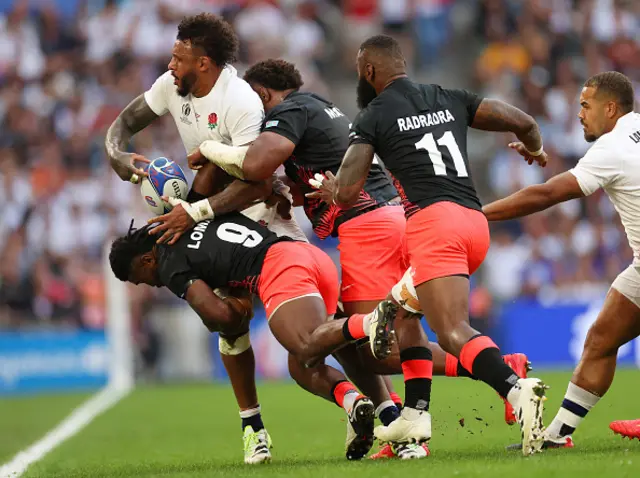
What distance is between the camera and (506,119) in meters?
7.13

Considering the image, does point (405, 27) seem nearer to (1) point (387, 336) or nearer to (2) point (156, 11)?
(2) point (156, 11)

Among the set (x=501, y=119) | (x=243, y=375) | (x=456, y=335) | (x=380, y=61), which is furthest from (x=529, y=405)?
(x=243, y=375)

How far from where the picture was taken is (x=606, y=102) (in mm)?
7102

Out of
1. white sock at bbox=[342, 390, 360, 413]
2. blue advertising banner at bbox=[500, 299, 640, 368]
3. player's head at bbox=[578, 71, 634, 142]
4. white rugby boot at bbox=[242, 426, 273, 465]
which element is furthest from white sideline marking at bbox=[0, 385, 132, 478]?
blue advertising banner at bbox=[500, 299, 640, 368]

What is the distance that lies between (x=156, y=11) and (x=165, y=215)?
45.2ft

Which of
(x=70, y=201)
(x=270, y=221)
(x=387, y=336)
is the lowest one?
(x=387, y=336)

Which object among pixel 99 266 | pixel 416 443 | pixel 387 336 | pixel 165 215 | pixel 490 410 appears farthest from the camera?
pixel 99 266

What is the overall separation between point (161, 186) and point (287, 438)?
3.03 metres

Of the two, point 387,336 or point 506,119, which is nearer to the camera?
point 387,336

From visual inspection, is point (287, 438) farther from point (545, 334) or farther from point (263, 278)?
point (545, 334)

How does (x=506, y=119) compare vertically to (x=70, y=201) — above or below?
below

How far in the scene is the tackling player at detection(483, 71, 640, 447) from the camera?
6773mm

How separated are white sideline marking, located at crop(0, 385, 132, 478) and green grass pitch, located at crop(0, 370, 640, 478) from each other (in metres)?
0.14

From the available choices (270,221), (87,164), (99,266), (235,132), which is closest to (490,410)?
(270,221)
